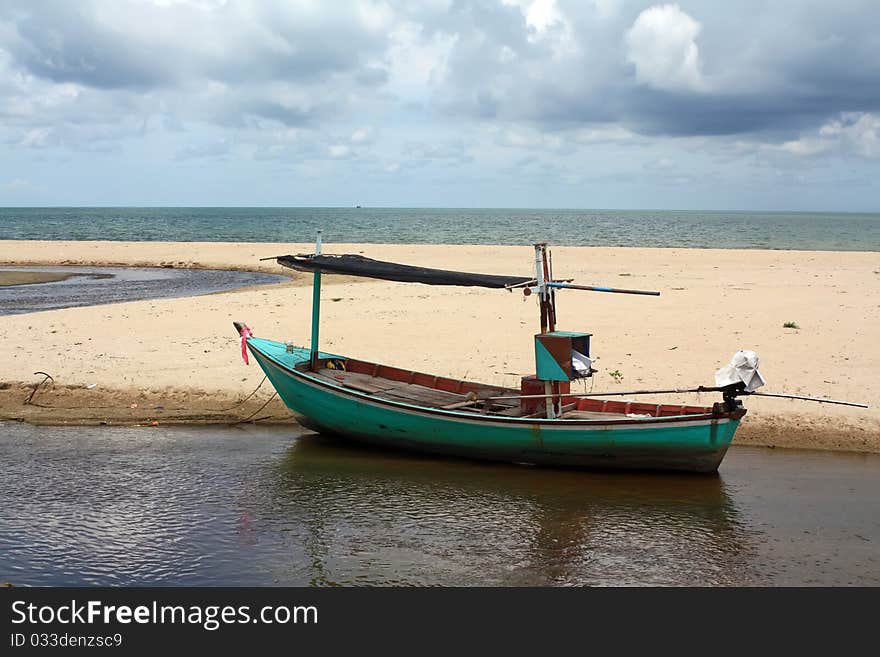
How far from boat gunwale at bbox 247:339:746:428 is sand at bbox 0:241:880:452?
2.09m

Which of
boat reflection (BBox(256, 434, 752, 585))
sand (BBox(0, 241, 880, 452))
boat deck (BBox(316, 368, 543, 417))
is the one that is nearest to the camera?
boat reflection (BBox(256, 434, 752, 585))

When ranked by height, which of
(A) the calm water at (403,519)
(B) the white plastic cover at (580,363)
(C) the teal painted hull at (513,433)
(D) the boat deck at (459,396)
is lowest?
(A) the calm water at (403,519)

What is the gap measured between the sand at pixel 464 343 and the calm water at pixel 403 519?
1.47 meters

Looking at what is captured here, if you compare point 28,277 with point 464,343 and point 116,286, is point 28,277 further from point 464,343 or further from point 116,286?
point 464,343

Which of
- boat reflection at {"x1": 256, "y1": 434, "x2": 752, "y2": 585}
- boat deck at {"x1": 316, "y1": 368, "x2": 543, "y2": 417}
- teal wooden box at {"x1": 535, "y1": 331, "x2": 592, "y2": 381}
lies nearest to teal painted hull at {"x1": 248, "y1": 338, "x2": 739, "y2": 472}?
boat reflection at {"x1": 256, "y1": 434, "x2": 752, "y2": 585}

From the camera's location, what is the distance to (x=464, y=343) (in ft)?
61.4

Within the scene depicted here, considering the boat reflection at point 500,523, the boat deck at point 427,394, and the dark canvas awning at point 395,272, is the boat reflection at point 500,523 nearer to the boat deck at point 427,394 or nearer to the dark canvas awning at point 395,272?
the boat deck at point 427,394

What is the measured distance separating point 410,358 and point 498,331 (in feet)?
10.2

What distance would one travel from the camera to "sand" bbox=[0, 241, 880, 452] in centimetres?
1512

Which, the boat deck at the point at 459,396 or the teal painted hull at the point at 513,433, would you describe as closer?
A: the teal painted hull at the point at 513,433

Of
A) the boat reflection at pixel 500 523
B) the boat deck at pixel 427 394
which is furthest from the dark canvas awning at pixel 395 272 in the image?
the boat reflection at pixel 500 523

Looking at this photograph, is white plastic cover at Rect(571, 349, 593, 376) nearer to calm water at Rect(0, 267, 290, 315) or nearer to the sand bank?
calm water at Rect(0, 267, 290, 315)

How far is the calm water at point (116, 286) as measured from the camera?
27.9 meters
